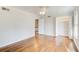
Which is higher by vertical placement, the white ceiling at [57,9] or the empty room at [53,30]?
the white ceiling at [57,9]

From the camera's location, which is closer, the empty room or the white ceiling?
the white ceiling

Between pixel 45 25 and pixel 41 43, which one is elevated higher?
pixel 45 25

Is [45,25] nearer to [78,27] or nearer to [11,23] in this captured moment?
[78,27]

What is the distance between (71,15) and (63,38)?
517 millimetres

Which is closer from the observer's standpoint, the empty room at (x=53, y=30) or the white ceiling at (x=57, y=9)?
the white ceiling at (x=57, y=9)

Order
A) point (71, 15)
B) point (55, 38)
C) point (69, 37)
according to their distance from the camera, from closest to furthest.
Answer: point (71, 15) → point (69, 37) → point (55, 38)

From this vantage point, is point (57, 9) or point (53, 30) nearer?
point (57, 9)

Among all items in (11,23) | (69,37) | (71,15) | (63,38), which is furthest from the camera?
(11,23)

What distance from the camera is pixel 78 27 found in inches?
56.8

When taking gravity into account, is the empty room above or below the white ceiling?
below

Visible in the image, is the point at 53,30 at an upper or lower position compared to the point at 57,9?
lower
